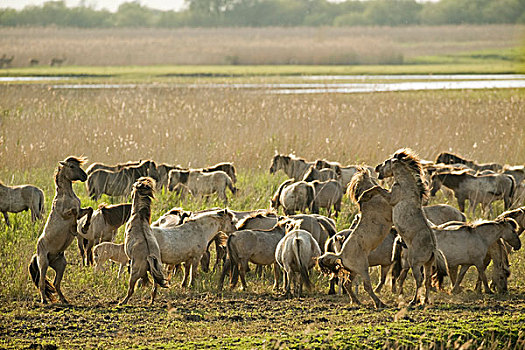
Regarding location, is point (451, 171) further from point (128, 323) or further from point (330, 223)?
point (128, 323)

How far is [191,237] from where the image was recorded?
8828mm

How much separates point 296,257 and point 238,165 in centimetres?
863

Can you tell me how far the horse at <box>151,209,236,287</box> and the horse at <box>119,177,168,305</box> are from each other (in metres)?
0.42

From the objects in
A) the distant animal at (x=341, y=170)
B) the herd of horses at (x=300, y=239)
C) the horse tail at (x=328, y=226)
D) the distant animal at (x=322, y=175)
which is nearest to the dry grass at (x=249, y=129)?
the distant animal at (x=341, y=170)

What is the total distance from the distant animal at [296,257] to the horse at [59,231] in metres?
2.15

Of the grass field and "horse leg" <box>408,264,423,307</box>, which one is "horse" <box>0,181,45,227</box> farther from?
"horse leg" <box>408,264,423,307</box>

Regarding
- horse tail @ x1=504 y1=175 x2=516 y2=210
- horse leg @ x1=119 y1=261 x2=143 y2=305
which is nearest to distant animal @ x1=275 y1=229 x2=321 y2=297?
horse leg @ x1=119 y1=261 x2=143 y2=305

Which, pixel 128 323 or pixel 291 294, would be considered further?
pixel 291 294

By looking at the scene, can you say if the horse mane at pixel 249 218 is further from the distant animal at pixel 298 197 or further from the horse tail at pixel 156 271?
the horse tail at pixel 156 271

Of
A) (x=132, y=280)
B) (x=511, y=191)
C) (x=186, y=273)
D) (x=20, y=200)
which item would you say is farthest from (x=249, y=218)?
(x=511, y=191)

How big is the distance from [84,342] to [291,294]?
2.64 metres

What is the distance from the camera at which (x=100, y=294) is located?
858 cm

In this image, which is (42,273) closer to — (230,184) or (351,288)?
(351,288)

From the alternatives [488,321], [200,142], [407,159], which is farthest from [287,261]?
[200,142]
